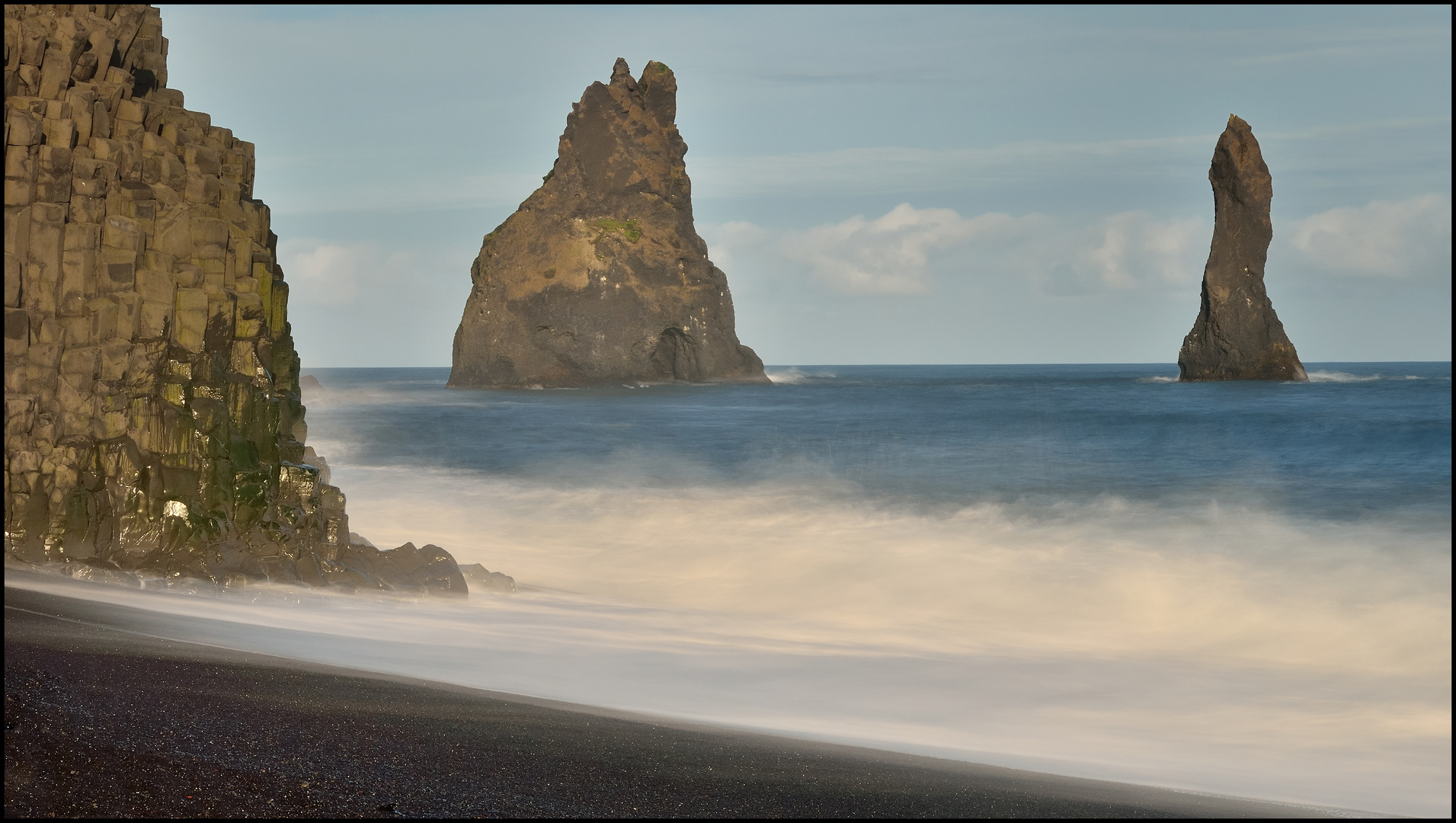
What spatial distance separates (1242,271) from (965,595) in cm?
5855

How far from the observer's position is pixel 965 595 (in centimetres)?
1236

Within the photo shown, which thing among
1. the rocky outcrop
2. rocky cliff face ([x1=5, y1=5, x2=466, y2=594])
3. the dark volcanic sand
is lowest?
the dark volcanic sand

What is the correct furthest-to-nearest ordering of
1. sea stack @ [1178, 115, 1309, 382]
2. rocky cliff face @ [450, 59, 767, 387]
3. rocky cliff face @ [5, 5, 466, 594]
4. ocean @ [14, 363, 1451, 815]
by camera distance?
rocky cliff face @ [450, 59, 767, 387], sea stack @ [1178, 115, 1309, 382], rocky cliff face @ [5, 5, 466, 594], ocean @ [14, 363, 1451, 815]

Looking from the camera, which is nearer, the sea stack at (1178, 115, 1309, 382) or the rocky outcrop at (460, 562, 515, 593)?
the rocky outcrop at (460, 562, 515, 593)

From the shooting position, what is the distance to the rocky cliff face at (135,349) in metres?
9.91

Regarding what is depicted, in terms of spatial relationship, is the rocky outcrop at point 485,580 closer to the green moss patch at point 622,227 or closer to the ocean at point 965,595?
the ocean at point 965,595

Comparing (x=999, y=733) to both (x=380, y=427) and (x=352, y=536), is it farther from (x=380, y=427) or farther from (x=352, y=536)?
(x=380, y=427)

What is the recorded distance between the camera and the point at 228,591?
31.0ft

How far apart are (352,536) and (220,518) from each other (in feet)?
7.54

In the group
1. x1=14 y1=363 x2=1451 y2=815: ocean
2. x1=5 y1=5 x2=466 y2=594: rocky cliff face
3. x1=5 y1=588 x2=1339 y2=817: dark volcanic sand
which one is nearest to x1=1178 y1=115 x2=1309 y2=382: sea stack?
x1=14 y1=363 x2=1451 y2=815: ocean

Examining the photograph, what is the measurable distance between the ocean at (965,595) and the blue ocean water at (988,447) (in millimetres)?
170

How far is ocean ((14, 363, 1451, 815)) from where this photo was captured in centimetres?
648

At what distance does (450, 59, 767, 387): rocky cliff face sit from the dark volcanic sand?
213ft

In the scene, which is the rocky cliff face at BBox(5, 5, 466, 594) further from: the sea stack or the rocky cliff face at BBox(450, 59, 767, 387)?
the sea stack
